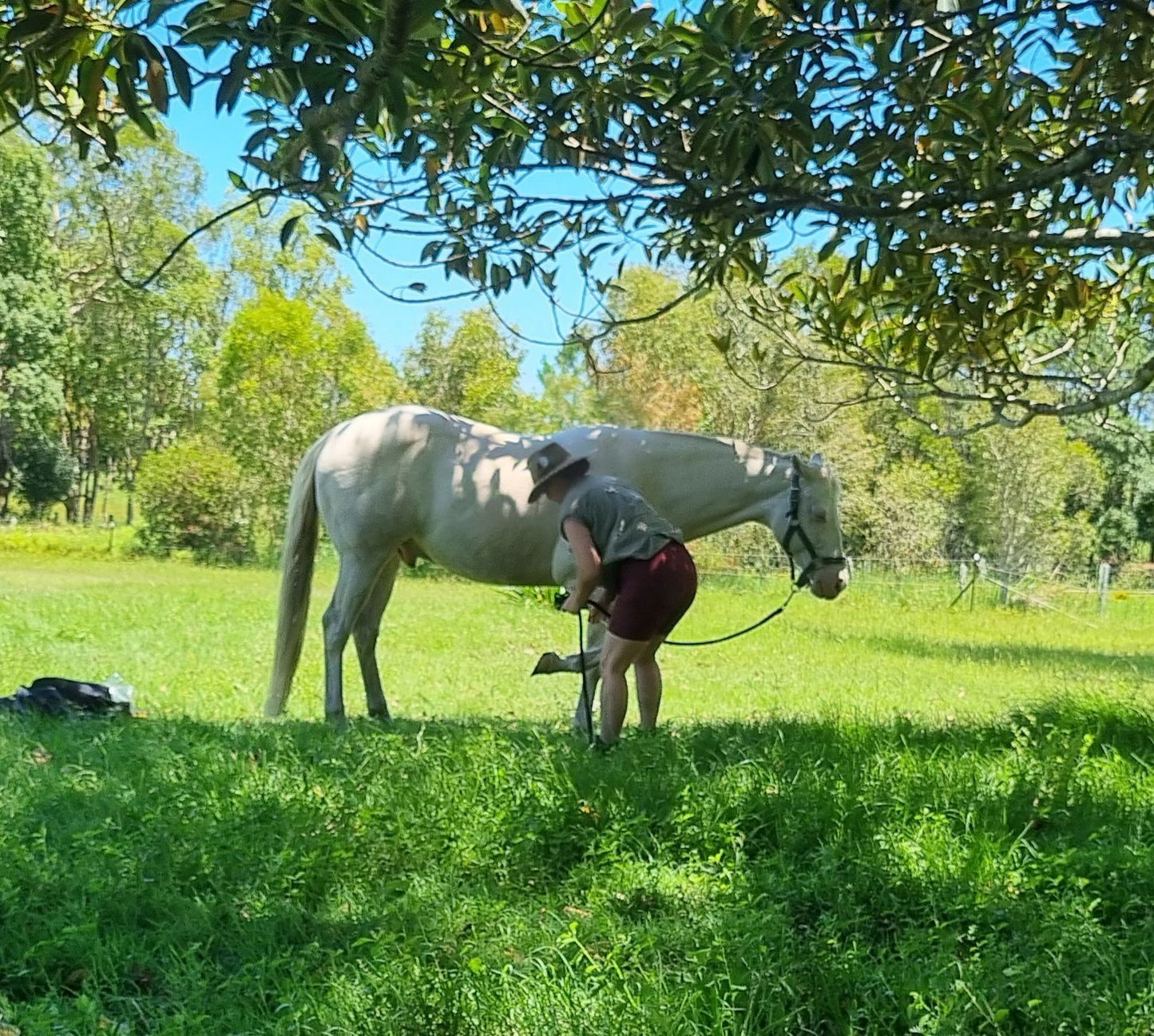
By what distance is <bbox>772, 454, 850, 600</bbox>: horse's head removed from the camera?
653 cm

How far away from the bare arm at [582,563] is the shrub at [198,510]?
2365 centimetres

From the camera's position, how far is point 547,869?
382cm

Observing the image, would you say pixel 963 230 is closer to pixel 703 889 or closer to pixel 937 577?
pixel 703 889

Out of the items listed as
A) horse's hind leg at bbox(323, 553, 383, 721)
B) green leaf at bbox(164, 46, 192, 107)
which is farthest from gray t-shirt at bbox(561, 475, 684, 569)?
green leaf at bbox(164, 46, 192, 107)

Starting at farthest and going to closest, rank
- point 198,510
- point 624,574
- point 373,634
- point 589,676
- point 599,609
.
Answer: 1. point 198,510
2. point 373,634
3. point 589,676
4. point 599,609
5. point 624,574

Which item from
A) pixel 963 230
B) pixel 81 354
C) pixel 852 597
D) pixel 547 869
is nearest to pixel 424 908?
pixel 547 869

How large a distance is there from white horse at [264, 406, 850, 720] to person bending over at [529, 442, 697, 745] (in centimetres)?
100

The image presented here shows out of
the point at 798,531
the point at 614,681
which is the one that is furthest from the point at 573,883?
the point at 798,531

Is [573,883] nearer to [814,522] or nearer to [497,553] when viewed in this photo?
[497,553]

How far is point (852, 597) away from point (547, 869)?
17.8m

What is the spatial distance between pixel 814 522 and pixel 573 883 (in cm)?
341

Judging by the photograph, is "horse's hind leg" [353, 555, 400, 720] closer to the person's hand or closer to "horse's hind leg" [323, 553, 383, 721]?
"horse's hind leg" [323, 553, 383, 721]

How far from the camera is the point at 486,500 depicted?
6586 millimetres

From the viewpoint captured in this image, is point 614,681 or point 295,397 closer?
point 614,681
